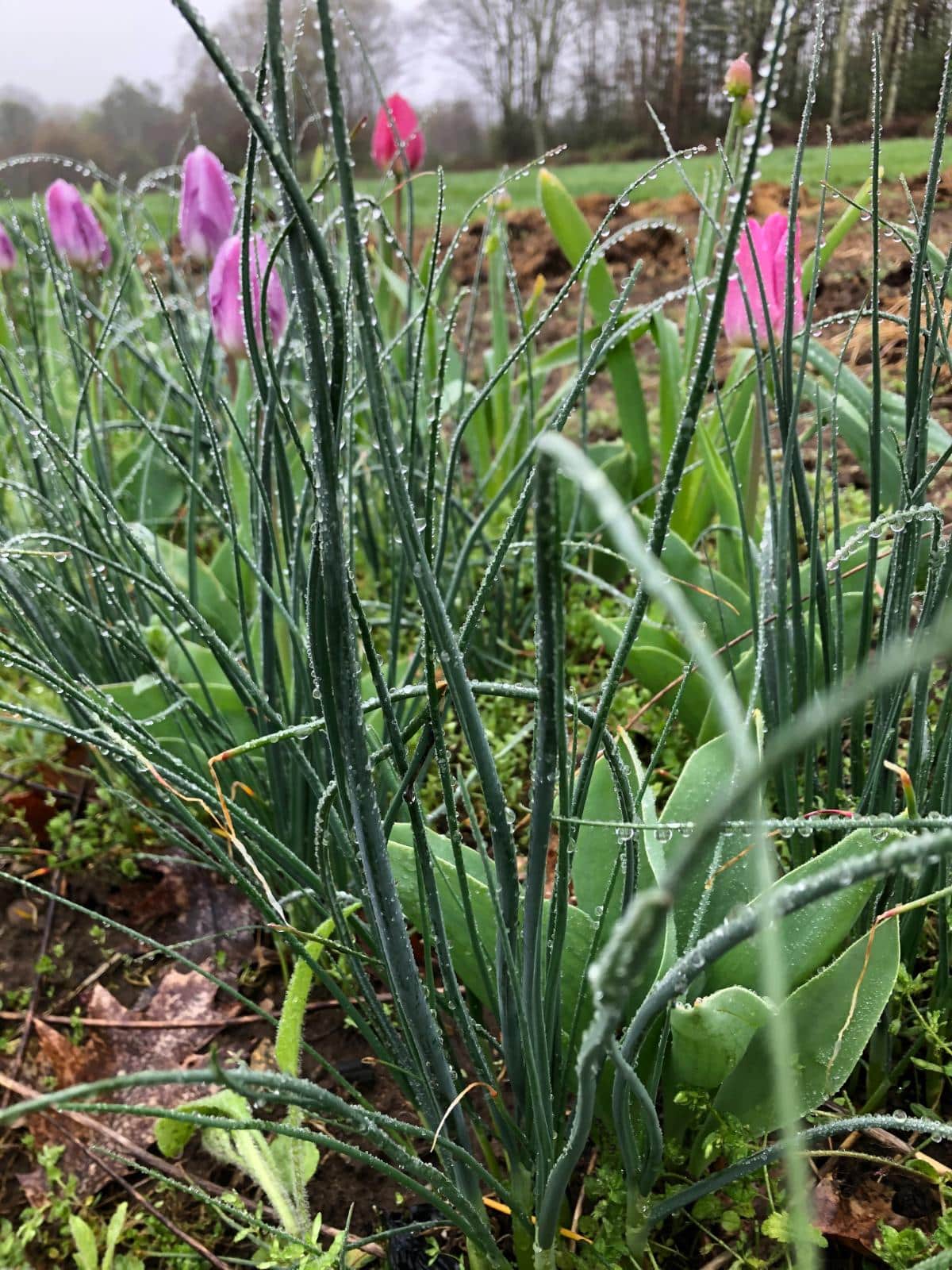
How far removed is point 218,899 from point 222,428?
583mm

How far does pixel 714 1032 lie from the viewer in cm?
43

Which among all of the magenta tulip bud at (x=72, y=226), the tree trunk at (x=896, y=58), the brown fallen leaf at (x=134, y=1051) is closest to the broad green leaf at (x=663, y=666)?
the brown fallen leaf at (x=134, y=1051)

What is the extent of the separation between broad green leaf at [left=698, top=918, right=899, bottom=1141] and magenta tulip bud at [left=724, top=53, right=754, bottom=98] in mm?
688

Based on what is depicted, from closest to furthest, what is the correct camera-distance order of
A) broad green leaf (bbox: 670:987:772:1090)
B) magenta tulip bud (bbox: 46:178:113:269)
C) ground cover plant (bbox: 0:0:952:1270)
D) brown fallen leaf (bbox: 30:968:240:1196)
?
1. ground cover plant (bbox: 0:0:952:1270)
2. broad green leaf (bbox: 670:987:772:1090)
3. brown fallen leaf (bbox: 30:968:240:1196)
4. magenta tulip bud (bbox: 46:178:113:269)

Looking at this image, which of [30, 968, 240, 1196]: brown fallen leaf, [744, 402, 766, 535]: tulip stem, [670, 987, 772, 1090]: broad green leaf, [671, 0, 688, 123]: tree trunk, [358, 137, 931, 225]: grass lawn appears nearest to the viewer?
[670, 987, 772, 1090]: broad green leaf

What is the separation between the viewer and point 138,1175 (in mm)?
619

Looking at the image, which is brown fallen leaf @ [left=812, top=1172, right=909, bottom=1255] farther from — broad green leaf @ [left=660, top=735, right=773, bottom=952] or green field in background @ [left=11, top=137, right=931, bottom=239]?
green field in background @ [left=11, top=137, right=931, bottom=239]

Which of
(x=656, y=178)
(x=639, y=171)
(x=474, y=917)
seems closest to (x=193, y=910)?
(x=474, y=917)

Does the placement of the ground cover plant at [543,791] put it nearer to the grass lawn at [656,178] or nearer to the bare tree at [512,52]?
the grass lawn at [656,178]

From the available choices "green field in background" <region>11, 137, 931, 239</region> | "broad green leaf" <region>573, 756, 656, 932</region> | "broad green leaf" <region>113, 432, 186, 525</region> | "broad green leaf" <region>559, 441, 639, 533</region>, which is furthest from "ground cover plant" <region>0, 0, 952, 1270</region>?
"green field in background" <region>11, 137, 931, 239</region>

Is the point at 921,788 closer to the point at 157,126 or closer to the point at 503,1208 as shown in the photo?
the point at 503,1208

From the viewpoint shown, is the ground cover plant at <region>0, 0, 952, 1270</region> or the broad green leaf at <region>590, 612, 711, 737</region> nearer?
the ground cover plant at <region>0, 0, 952, 1270</region>

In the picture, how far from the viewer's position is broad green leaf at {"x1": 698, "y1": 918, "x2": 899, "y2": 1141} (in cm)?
43

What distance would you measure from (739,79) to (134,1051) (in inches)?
36.2
